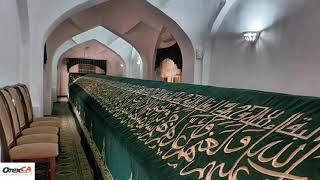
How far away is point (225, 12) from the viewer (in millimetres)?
6543

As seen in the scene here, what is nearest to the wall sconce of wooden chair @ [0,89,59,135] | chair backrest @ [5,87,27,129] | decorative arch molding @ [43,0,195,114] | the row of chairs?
decorative arch molding @ [43,0,195,114]

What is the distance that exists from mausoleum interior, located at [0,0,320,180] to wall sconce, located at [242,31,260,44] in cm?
2

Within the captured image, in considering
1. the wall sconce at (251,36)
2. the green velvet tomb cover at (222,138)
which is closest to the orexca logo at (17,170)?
the green velvet tomb cover at (222,138)

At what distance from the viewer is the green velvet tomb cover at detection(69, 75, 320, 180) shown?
80cm

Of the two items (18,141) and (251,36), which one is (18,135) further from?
(251,36)

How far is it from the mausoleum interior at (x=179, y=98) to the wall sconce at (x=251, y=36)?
0.07ft

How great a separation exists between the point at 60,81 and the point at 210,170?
2024 centimetres

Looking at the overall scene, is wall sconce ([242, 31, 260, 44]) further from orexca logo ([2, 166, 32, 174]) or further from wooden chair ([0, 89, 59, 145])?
orexca logo ([2, 166, 32, 174])

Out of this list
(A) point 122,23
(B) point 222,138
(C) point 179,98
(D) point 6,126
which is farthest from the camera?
(A) point 122,23

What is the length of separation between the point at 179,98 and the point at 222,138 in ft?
2.98

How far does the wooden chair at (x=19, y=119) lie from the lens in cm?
311

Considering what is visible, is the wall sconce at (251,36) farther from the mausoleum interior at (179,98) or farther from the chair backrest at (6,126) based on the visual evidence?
the chair backrest at (6,126)

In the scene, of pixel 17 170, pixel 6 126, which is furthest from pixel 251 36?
pixel 17 170

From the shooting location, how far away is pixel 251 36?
579 cm
